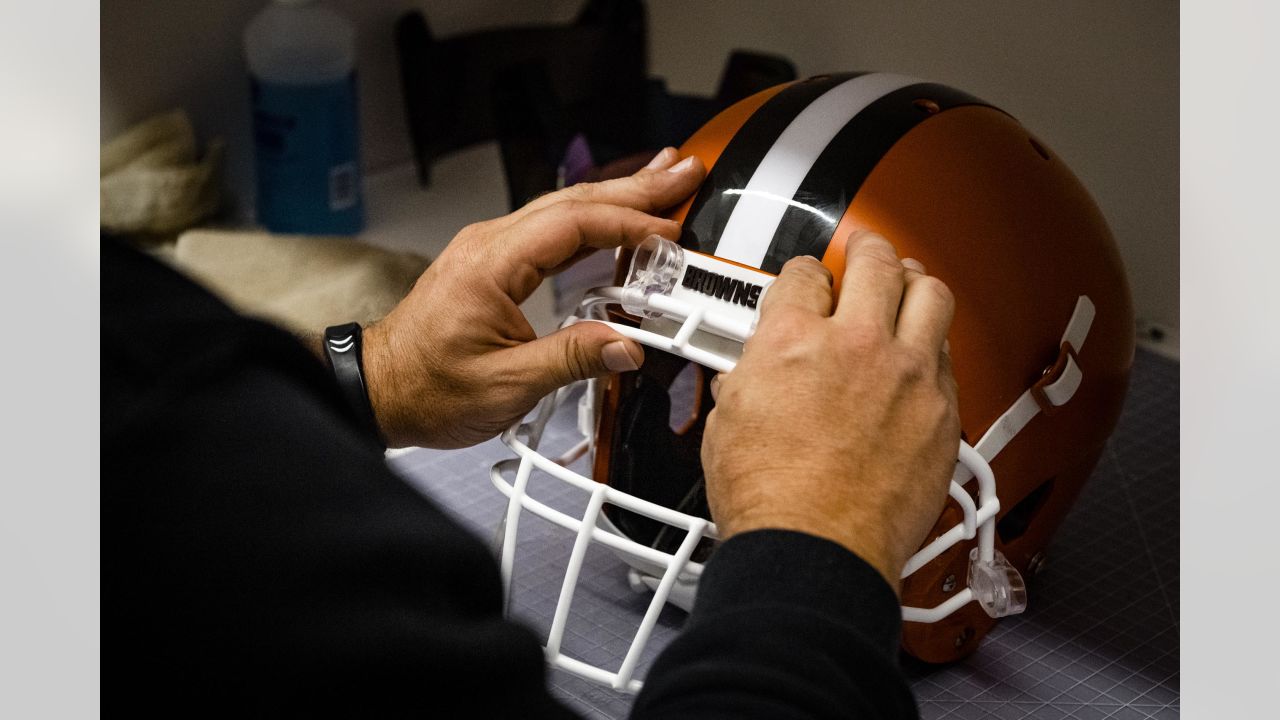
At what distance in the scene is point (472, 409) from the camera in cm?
81

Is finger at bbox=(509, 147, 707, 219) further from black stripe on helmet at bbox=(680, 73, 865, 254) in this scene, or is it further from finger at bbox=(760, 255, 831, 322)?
finger at bbox=(760, 255, 831, 322)

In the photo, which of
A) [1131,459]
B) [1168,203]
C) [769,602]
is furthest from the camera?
[1168,203]

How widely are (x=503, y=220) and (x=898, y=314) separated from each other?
0.30 meters

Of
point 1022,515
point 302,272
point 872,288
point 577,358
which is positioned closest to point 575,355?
point 577,358

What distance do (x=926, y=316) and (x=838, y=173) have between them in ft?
0.65

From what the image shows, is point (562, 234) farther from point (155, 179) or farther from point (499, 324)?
point (155, 179)

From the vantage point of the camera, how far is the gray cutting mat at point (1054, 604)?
0.79m

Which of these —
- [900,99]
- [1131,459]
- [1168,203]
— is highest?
[900,99]

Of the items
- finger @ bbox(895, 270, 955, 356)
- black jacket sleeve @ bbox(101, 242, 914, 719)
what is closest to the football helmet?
finger @ bbox(895, 270, 955, 356)

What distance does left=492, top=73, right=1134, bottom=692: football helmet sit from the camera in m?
0.74

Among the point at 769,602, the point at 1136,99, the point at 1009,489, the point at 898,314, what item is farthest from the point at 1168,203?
the point at 769,602

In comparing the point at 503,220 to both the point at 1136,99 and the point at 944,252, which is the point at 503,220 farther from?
the point at 1136,99

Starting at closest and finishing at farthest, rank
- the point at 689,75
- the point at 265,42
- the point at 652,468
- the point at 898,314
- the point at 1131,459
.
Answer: the point at 898,314 → the point at 652,468 → the point at 1131,459 → the point at 265,42 → the point at 689,75

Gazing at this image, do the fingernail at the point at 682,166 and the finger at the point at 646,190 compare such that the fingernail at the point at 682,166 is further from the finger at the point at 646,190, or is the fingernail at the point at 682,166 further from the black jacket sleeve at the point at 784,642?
the black jacket sleeve at the point at 784,642
